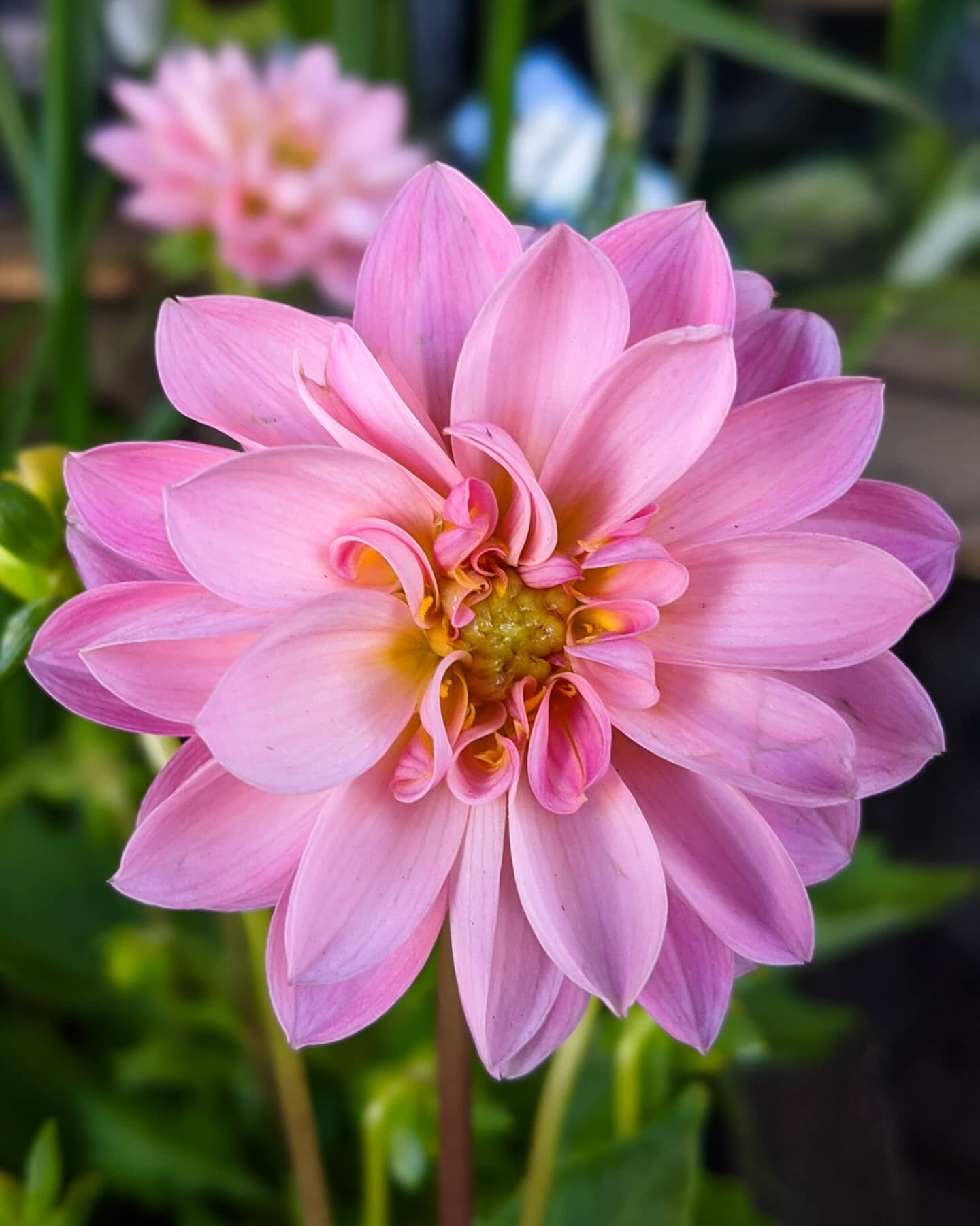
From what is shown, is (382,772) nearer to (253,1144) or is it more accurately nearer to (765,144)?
(253,1144)

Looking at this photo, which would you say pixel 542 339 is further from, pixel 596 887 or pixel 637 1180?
pixel 637 1180

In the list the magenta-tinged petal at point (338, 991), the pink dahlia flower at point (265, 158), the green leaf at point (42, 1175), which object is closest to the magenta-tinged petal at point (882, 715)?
the magenta-tinged petal at point (338, 991)

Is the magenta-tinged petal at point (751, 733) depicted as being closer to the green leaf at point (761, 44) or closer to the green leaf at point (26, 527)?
the green leaf at point (26, 527)

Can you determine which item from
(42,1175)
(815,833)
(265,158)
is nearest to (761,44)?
(265,158)

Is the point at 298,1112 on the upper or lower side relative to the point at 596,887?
lower

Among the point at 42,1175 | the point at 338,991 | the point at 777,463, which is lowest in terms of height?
the point at 42,1175
